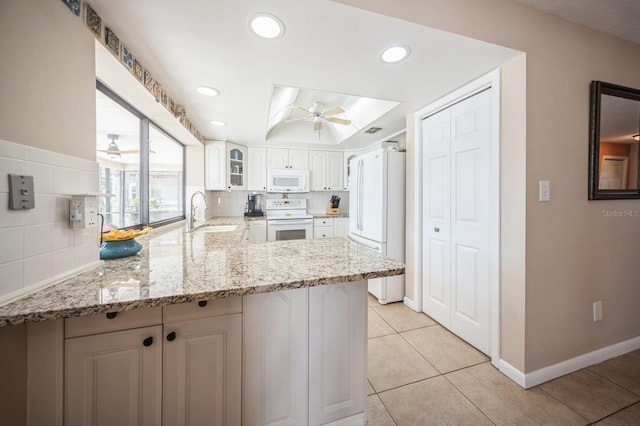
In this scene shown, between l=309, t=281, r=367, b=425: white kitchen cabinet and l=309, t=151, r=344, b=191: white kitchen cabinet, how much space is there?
3326 mm

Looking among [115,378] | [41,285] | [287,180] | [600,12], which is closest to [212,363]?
[115,378]

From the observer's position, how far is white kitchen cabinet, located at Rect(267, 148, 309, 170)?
13.4 ft

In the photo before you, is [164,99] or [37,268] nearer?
[37,268]

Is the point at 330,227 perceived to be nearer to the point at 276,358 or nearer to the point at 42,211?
the point at 276,358

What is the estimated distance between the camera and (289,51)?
141 centimetres

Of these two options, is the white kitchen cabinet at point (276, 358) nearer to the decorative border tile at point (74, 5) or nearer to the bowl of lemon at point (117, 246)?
the bowl of lemon at point (117, 246)

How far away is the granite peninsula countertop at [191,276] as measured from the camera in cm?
68

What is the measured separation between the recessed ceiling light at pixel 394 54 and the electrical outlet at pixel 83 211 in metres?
1.77

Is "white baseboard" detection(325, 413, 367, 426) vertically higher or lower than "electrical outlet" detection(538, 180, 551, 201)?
lower

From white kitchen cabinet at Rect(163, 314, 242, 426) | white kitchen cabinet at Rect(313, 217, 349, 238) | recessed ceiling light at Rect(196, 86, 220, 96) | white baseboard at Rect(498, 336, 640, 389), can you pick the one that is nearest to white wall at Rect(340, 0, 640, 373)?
white baseboard at Rect(498, 336, 640, 389)

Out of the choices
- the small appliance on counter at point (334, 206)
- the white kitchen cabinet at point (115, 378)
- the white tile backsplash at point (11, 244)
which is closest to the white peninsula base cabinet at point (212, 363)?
the white kitchen cabinet at point (115, 378)

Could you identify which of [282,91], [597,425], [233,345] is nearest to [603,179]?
[597,425]

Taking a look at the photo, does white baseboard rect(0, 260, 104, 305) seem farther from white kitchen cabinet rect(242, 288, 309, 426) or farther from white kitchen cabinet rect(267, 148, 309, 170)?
white kitchen cabinet rect(267, 148, 309, 170)

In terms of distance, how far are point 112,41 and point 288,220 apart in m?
2.94
